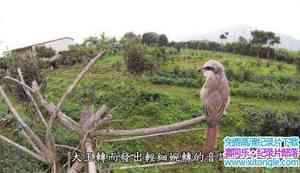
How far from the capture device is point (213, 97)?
0.69 m

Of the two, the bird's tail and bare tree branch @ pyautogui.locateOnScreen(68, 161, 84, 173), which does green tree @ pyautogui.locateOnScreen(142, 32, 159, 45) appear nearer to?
bare tree branch @ pyautogui.locateOnScreen(68, 161, 84, 173)

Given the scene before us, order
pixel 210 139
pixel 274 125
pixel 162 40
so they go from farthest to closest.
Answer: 1. pixel 162 40
2. pixel 274 125
3. pixel 210 139

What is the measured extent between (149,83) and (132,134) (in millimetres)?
10178

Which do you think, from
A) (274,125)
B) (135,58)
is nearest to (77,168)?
(274,125)

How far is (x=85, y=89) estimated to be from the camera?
32.0 ft

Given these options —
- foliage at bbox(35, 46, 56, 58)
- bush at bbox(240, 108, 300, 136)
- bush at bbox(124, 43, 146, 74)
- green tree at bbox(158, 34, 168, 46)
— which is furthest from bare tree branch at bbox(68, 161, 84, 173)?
green tree at bbox(158, 34, 168, 46)

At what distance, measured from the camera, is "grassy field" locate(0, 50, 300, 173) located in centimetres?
700

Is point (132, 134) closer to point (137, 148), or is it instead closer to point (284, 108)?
point (137, 148)

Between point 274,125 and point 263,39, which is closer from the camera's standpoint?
point 274,125

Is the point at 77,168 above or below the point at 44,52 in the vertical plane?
above

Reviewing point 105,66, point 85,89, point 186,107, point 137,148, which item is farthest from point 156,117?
point 105,66

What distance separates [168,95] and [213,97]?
8.45 metres

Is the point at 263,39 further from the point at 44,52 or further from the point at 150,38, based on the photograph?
the point at 44,52

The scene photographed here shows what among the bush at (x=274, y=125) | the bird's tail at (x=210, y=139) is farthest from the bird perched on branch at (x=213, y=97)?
the bush at (x=274, y=125)
